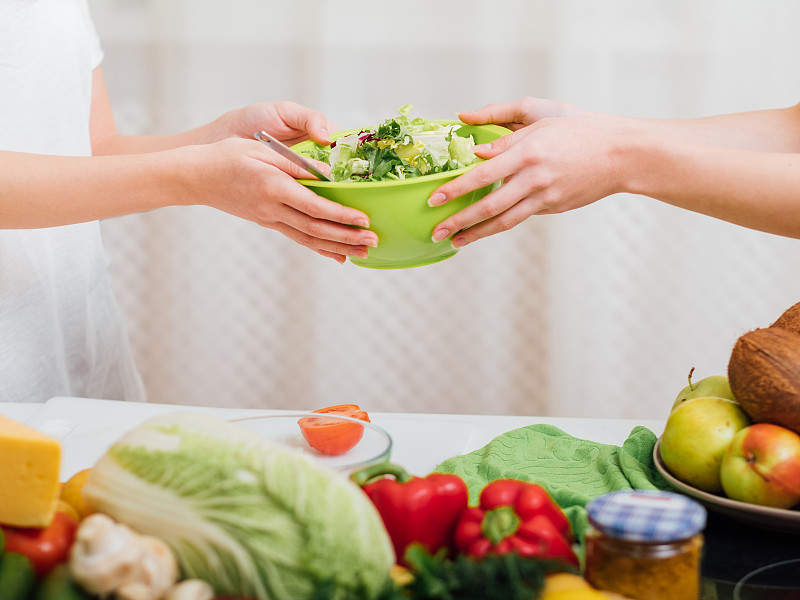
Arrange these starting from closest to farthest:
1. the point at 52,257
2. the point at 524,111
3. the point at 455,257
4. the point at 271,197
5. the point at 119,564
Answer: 1. the point at 119,564
2. the point at 271,197
3. the point at 524,111
4. the point at 52,257
5. the point at 455,257

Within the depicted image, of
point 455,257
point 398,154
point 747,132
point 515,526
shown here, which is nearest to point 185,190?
point 398,154

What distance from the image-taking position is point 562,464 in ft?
3.34

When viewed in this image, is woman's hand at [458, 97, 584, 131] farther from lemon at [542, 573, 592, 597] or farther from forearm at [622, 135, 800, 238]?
lemon at [542, 573, 592, 597]

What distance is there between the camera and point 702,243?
94.1 inches

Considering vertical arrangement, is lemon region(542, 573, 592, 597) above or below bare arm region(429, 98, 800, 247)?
below

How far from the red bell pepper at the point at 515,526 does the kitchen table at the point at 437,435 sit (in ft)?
0.54

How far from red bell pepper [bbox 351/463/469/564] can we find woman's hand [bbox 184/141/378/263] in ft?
1.24

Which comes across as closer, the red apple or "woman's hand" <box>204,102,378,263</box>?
the red apple

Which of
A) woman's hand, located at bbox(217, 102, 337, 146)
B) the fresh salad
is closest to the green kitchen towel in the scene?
the fresh salad

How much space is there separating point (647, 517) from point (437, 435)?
523 mm

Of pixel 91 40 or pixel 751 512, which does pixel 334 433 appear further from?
pixel 91 40

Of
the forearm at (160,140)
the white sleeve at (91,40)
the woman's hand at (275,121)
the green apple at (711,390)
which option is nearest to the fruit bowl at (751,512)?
the green apple at (711,390)

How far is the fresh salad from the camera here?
1082mm

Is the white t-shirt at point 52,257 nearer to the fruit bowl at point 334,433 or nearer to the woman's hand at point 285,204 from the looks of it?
the woman's hand at point 285,204
